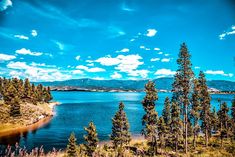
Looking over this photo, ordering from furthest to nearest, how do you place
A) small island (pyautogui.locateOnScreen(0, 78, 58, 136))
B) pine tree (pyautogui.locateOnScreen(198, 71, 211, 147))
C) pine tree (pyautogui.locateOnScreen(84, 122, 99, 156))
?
small island (pyautogui.locateOnScreen(0, 78, 58, 136))
pine tree (pyautogui.locateOnScreen(198, 71, 211, 147))
pine tree (pyautogui.locateOnScreen(84, 122, 99, 156))

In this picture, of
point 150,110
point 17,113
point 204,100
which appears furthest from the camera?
point 17,113

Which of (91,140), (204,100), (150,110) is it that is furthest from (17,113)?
(204,100)

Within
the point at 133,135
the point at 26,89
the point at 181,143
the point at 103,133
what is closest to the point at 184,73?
the point at 181,143

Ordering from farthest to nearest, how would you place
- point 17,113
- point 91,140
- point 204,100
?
point 17,113 < point 204,100 < point 91,140

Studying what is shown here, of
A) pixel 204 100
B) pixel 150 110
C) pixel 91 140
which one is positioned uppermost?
pixel 204 100

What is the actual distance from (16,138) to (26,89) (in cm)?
6676

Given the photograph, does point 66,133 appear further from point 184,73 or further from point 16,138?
point 184,73

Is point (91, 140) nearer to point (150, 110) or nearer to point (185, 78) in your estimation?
point (150, 110)

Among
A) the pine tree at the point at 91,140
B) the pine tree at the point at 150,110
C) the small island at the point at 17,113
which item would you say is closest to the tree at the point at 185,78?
the pine tree at the point at 150,110

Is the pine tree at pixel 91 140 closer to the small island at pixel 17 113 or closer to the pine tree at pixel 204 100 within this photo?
the pine tree at pixel 204 100

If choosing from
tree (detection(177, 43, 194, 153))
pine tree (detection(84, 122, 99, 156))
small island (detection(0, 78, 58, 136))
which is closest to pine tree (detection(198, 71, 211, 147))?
tree (detection(177, 43, 194, 153))

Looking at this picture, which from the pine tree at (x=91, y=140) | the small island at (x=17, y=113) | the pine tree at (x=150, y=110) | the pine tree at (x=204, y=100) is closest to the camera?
the pine tree at (x=91, y=140)

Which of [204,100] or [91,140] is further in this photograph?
[204,100]

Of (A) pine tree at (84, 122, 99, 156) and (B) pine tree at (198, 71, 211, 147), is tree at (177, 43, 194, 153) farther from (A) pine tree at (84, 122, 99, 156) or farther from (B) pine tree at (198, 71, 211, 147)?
(A) pine tree at (84, 122, 99, 156)
